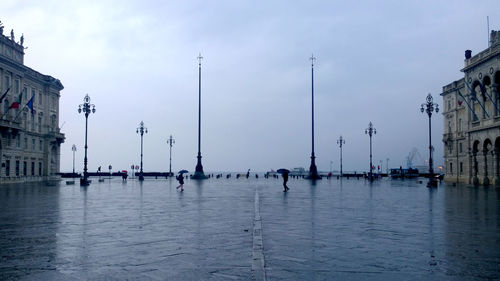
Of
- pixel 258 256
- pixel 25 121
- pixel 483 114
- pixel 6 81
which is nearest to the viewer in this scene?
pixel 258 256

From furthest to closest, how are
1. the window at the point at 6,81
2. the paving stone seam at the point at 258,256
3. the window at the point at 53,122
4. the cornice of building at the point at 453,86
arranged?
the window at the point at 53,122, the cornice of building at the point at 453,86, the window at the point at 6,81, the paving stone seam at the point at 258,256

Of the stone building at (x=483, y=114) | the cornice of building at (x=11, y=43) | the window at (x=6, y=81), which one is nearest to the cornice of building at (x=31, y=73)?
the window at (x=6, y=81)

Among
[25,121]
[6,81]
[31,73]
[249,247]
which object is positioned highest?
[31,73]

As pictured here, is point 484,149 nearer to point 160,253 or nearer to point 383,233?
point 383,233

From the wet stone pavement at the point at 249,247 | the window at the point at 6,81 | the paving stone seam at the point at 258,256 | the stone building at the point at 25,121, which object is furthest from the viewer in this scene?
the window at the point at 6,81

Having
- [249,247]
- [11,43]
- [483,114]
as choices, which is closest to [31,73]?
[11,43]

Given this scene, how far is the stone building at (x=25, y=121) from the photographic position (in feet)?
180

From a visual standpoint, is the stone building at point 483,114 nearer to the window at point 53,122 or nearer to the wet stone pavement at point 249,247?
the wet stone pavement at point 249,247

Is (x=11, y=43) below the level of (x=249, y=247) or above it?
above

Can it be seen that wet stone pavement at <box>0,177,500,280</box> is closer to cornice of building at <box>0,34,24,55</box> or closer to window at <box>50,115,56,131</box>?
cornice of building at <box>0,34,24,55</box>

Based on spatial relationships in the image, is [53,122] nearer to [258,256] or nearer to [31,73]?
[31,73]

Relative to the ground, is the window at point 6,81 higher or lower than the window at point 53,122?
higher

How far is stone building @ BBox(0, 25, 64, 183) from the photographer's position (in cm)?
5481

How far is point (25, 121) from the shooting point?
61969 millimetres
